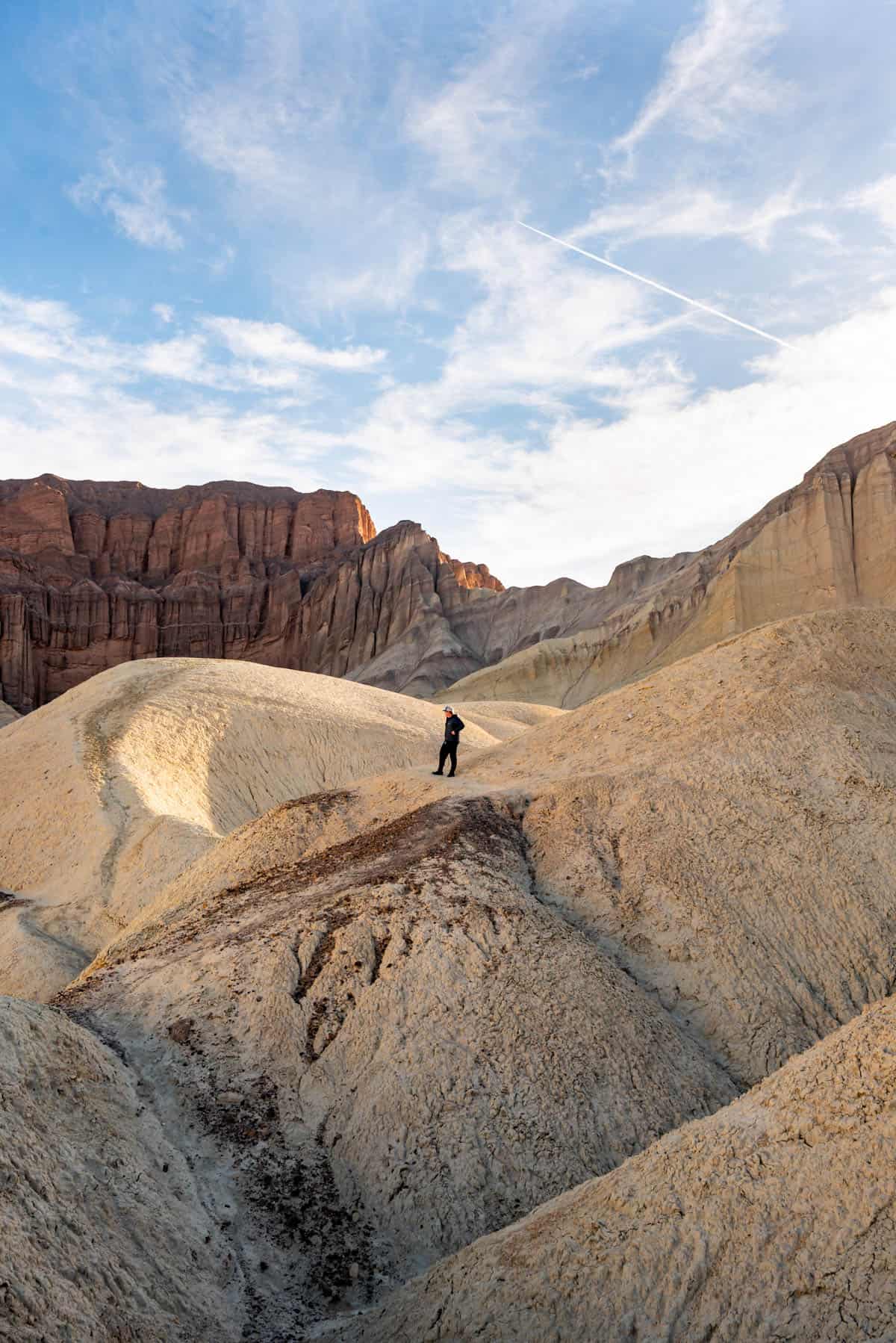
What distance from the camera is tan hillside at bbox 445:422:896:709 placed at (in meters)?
46.3

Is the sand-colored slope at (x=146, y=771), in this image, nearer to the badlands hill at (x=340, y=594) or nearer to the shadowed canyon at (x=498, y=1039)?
the shadowed canyon at (x=498, y=1039)

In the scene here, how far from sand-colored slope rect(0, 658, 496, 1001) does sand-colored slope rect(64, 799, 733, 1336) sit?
8777 millimetres

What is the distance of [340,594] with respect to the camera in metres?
90.6

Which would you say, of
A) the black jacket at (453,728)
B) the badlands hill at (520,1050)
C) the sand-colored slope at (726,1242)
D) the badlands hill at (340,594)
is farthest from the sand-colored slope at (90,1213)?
the badlands hill at (340,594)

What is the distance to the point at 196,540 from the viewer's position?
325ft

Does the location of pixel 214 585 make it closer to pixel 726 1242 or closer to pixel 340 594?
pixel 340 594

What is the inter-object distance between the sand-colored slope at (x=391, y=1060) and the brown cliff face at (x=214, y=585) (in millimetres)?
65828

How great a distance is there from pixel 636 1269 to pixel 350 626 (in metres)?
85.2

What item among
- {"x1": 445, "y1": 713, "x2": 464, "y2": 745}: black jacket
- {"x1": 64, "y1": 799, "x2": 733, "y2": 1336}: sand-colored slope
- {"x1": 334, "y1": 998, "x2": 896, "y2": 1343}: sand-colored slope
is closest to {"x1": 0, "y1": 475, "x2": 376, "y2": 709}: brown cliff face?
{"x1": 445, "y1": 713, "x2": 464, "y2": 745}: black jacket

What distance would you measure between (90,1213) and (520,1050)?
3.68 metres

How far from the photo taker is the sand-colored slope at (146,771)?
18.3 meters

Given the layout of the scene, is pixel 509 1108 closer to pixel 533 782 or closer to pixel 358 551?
pixel 533 782

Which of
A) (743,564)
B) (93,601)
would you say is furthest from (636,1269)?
(93,601)

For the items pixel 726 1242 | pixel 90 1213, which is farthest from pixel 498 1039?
pixel 90 1213
